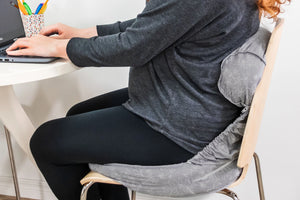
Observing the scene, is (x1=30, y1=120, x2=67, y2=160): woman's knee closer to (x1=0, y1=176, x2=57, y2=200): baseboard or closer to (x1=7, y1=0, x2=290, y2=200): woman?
(x1=7, y1=0, x2=290, y2=200): woman

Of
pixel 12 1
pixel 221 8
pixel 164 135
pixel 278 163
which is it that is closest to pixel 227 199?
pixel 278 163

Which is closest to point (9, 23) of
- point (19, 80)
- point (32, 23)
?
point (32, 23)

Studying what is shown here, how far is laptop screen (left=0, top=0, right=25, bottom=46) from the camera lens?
1.14m

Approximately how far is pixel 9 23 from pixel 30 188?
906mm

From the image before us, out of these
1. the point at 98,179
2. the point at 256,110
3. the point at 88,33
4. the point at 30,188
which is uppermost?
the point at 88,33

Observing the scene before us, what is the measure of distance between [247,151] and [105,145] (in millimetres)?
359

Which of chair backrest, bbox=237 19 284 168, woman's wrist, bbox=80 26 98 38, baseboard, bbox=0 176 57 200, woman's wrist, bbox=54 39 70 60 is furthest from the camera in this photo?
baseboard, bbox=0 176 57 200

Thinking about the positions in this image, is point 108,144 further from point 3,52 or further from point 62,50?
point 3,52

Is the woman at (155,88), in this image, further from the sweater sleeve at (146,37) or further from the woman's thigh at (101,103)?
the woman's thigh at (101,103)

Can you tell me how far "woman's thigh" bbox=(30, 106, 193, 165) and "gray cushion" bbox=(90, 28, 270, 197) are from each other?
2 cm

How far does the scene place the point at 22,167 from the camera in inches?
68.7

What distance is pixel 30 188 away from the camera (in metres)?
1.76

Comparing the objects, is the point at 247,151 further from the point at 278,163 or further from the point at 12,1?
the point at 12,1

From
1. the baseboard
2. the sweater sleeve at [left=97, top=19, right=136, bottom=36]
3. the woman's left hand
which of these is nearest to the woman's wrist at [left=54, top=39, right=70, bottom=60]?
the woman's left hand
